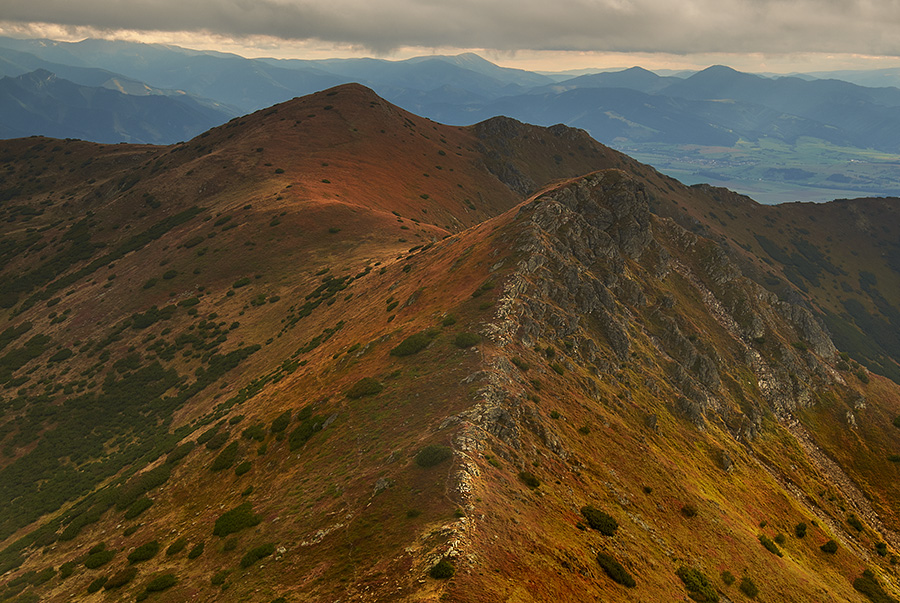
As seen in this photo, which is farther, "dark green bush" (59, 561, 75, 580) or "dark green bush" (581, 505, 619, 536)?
"dark green bush" (59, 561, 75, 580)

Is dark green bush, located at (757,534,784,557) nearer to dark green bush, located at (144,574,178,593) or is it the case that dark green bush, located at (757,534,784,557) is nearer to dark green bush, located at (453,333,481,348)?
dark green bush, located at (453,333,481,348)

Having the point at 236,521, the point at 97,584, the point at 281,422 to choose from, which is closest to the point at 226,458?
the point at 281,422

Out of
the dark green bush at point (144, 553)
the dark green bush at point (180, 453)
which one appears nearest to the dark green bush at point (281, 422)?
the dark green bush at point (180, 453)

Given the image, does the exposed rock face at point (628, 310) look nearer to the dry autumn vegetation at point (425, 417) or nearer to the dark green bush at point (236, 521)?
the dry autumn vegetation at point (425, 417)

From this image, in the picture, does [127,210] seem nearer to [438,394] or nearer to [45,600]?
[45,600]

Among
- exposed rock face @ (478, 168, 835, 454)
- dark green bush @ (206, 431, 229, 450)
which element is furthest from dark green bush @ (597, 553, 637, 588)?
dark green bush @ (206, 431, 229, 450)

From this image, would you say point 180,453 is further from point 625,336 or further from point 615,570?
point 625,336
